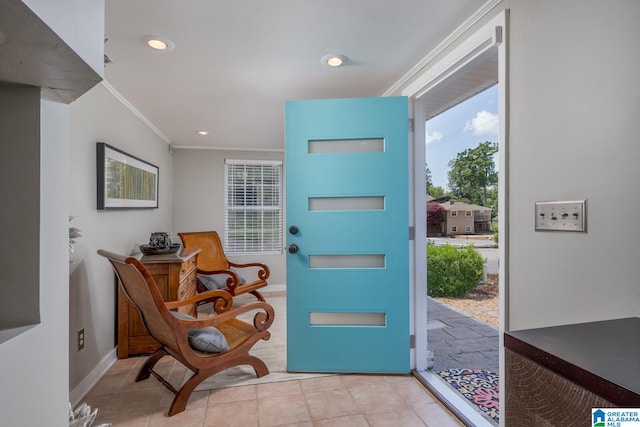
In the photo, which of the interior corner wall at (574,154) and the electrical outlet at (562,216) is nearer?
the interior corner wall at (574,154)

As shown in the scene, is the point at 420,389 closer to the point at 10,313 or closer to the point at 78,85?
the point at 10,313

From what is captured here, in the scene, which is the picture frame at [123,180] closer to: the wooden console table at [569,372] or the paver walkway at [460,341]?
the wooden console table at [569,372]

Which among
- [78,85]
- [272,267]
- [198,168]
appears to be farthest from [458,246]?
[78,85]

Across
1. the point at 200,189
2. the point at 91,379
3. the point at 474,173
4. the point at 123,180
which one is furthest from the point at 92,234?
the point at 474,173

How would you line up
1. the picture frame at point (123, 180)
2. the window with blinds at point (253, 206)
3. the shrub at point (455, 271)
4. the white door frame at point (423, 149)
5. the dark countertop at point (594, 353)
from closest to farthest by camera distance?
the dark countertop at point (594, 353) < the white door frame at point (423, 149) < the picture frame at point (123, 180) < the shrub at point (455, 271) < the window with blinds at point (253, 206)

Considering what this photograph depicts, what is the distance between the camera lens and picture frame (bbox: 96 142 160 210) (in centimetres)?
241

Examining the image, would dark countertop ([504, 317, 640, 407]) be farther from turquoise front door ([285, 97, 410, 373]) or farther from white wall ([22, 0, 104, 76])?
turquoise front door ([285, 97, 410, 373])

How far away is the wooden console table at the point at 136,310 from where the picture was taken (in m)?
2.64

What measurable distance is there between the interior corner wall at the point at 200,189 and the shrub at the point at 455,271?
2.81 m

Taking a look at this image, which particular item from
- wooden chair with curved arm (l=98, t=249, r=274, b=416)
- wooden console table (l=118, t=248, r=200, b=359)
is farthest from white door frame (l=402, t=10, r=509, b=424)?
wooden console table (l=118, t=248, r=200, b=359)

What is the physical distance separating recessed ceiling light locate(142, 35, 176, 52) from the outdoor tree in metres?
3.26

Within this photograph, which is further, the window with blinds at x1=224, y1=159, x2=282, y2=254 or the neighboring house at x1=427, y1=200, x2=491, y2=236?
the window with blinds at x1=224, y1=159, x2=282, y2=254

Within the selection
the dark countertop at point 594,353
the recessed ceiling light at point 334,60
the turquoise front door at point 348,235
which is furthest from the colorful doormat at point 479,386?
the recessed ceiling light at point 334,60

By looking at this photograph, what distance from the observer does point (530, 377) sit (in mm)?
681
